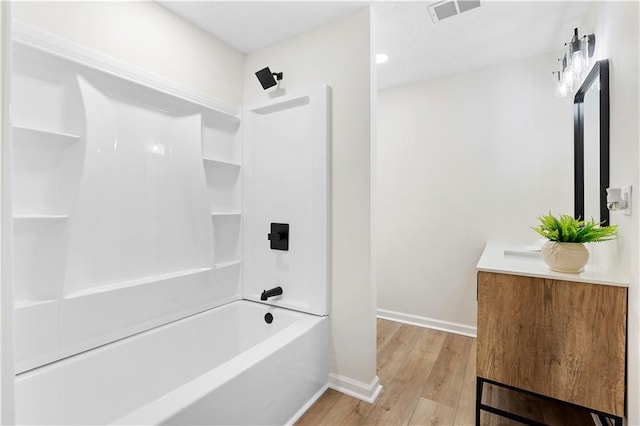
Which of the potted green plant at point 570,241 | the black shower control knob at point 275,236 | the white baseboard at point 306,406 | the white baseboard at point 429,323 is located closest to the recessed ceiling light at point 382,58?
the black shower control knob at point 275,236

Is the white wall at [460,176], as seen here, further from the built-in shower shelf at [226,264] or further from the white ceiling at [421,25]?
the built-in shower shelf at [226,264]

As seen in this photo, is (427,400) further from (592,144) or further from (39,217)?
(39,217)

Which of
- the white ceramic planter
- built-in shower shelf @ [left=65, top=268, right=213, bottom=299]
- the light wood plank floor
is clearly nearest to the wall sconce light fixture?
the white ceramic planter

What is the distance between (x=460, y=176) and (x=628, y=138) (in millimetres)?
1563

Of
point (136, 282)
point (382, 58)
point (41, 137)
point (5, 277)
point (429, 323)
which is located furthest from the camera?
point (429, 323)

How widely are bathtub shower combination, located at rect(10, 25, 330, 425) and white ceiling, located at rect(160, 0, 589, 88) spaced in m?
0.50

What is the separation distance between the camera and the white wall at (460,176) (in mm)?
2521

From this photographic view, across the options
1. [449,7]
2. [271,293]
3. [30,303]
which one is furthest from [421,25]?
[30,303]

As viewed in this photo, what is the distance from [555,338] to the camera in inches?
56.2

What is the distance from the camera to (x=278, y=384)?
160 cm

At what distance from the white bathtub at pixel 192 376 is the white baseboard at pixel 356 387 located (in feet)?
0.25

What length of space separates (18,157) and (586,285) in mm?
2662

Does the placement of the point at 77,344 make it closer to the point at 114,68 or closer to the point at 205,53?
the point at 114,68

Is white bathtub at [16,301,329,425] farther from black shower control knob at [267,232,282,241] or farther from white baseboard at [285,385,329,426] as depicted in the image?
black shower control knob at [267,232,282,241]
